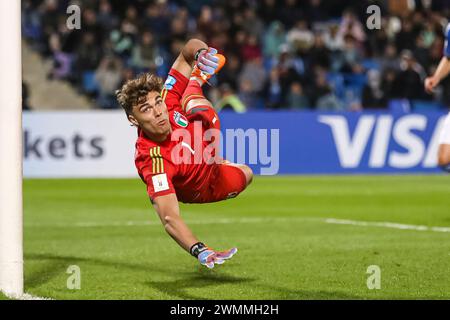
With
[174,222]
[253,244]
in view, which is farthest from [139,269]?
[174,222]

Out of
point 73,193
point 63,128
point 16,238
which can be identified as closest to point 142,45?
point 63,128

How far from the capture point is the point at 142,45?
23.4m

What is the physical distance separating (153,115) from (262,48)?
17.9m

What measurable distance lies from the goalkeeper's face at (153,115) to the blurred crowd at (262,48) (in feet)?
49.0

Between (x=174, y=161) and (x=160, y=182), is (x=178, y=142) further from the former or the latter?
(x=160, y=182)

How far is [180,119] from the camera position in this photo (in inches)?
313

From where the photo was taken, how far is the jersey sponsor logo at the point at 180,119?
7.90 metres

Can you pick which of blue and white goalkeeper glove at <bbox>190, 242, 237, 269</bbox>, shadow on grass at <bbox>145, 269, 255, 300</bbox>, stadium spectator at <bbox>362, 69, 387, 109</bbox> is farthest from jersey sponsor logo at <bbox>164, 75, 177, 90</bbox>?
stadium spectator at <bbox>362, 69, 387, 109</bbox>

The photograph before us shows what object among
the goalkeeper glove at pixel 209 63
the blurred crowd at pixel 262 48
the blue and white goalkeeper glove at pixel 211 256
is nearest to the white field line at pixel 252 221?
the goalkeeper glove at pixel 209 63

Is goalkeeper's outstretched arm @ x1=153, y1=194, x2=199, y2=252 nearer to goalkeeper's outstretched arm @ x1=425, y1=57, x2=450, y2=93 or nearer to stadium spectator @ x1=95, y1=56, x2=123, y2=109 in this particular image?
goalkeeper's outstretched arm @ x1=425, y1=57, x2=450, y2=93

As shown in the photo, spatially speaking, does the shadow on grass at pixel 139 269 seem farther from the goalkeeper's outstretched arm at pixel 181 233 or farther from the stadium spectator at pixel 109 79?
the stadium spectator at pixel 109 79

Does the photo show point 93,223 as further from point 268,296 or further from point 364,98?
point 364,98

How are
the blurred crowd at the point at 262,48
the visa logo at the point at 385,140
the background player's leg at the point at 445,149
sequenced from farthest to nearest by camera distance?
the blurred crowd at the point at 262,48 → the visa logo at the point at 385,140 → the background player's leg at the point at 445,149

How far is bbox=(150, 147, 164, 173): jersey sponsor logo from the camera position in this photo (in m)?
7.51
